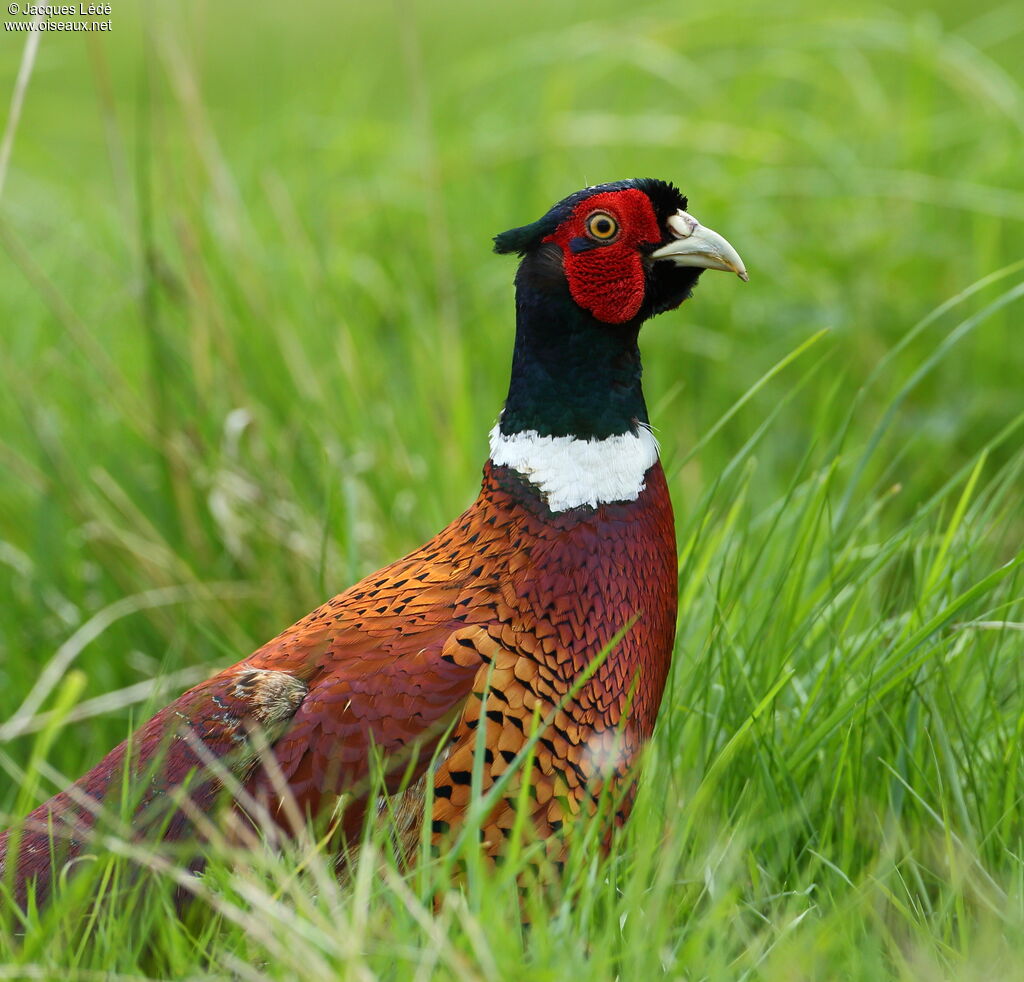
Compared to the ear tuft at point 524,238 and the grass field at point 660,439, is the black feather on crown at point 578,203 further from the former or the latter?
the grass field at point 660,439

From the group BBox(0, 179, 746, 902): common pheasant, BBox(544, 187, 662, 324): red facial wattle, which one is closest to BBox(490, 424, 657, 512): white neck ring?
BBox(0, 179, 746, 902): common pheasant

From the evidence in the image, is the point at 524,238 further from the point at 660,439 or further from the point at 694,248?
the point at 660,439

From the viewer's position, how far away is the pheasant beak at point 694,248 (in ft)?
7.66

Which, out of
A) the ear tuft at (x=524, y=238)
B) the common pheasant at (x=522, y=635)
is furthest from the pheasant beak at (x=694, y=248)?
the ear tuft at (x=524, y=238)

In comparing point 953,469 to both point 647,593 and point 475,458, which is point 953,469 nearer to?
point 475,458

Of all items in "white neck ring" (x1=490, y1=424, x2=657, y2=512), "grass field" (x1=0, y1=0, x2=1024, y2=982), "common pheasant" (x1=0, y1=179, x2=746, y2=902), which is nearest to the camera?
"grass field" (x1=0, y1=0, x2=1024, y2=982)

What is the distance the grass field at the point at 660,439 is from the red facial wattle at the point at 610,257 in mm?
400

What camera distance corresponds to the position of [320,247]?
4207 mm

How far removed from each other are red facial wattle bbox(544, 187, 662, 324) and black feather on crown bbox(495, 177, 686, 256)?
12 mm

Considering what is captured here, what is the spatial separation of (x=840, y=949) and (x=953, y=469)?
273 centimetres

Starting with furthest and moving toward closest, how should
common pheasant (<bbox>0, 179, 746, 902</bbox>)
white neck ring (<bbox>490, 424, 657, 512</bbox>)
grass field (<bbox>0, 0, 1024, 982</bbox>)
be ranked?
white neck ring (<bbox>490, 424, 657, 512</bbox>), common pheasant (<bbox>0, 179, 746, 902</bbox>), grass field (<bbox>0, 0, 1024, 982</bbox>)

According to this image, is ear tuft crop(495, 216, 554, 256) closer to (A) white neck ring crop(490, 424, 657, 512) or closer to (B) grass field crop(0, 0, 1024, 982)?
(A) white neck ring crop(490, 424, 657, 512)

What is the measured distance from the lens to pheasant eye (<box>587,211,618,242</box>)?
7.60 feet

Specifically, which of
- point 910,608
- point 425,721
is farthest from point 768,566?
point 425,721
